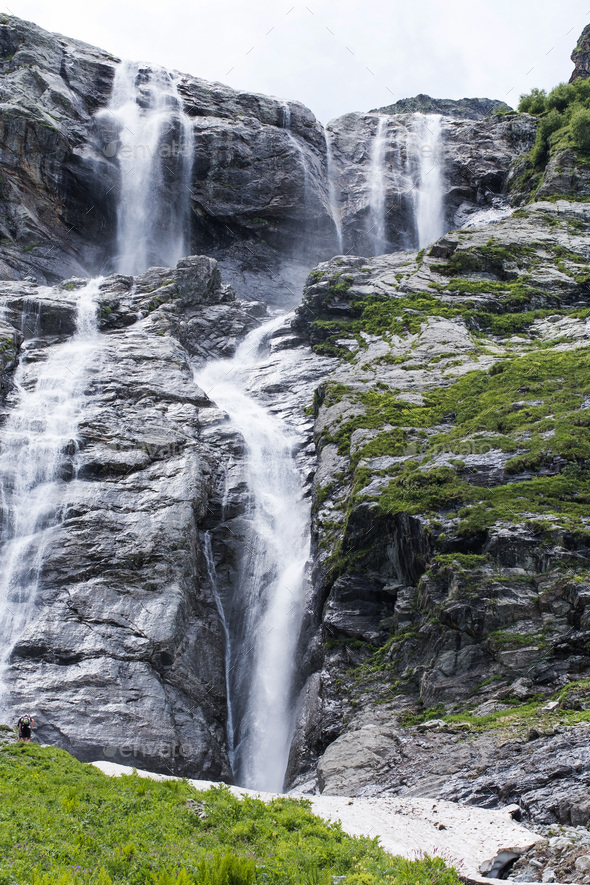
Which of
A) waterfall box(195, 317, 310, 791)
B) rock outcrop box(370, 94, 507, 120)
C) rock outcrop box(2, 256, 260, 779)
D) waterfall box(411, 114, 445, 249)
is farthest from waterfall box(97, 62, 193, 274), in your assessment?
rock outcrop box(370, 94, 507, 120)

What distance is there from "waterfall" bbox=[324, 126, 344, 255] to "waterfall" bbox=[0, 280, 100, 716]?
29204mm

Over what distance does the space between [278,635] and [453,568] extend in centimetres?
778

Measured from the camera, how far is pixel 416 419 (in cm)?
2491

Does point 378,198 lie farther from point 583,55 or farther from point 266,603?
point 266,603

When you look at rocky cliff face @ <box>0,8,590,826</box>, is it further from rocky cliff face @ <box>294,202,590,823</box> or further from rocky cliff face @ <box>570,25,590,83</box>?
rocky cliff face @ <box>570,25,590,83</box>

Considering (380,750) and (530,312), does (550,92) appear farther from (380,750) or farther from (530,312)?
(380,750)

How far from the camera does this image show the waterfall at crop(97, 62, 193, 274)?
51.2m

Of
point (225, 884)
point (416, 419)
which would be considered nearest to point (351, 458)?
point (416, 419)

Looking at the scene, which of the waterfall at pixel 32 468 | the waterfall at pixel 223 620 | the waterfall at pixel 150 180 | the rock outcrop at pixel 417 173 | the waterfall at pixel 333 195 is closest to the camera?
the waterfall at pixel 223 620

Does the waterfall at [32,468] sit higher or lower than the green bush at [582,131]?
lower

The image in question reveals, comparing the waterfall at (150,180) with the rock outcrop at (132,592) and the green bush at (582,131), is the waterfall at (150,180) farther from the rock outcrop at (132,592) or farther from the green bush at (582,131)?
the green bush at (582,131)

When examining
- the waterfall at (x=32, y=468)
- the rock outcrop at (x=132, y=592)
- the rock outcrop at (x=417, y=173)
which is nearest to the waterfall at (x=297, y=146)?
the rock outcrop at (x=417, y=173)

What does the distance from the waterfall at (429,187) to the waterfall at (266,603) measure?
3021 centimetres

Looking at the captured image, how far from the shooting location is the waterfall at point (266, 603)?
62.4 feet
